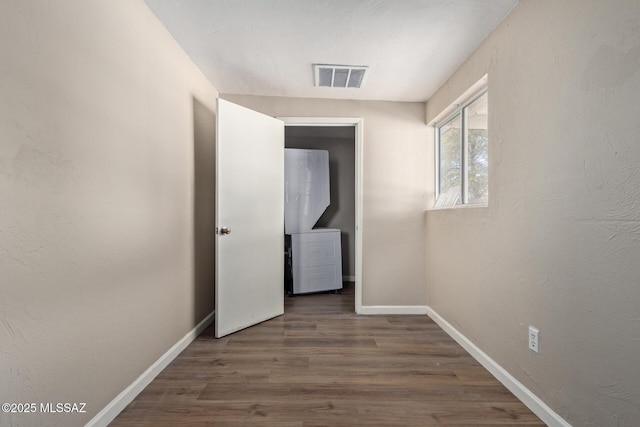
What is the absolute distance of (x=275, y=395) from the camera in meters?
1.63

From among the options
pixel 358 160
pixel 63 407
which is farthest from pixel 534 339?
pixel 63 407

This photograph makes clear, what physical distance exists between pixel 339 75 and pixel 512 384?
240 centimetres

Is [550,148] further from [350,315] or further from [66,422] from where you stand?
[66,422]

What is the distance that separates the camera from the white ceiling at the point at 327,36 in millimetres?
1689

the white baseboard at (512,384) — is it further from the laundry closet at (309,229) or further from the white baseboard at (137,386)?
the white baseboard at (137,386)

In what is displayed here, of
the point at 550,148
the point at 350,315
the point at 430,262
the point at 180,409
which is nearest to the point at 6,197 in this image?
the point at 180,409

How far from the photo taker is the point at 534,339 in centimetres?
151

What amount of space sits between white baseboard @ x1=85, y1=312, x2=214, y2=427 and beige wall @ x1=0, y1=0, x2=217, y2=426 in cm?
3

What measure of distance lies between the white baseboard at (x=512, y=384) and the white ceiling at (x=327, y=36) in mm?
2058

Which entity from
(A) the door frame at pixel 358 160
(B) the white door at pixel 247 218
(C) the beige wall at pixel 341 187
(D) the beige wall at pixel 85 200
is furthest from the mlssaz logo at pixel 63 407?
(C) the beige wall at pixel 341 187

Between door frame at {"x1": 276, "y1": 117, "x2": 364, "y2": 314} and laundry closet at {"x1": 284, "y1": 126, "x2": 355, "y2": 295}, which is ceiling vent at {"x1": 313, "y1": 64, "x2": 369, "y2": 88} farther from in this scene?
laundry closet at {"x1": 284, "y1": 126, "x2": 355, "y2": 295}

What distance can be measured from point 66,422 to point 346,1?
2.32 meters

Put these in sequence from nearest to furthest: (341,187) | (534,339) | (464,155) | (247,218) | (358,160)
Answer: (534,339) → (464,155) → (247,218) → (358,160) → (341,187)

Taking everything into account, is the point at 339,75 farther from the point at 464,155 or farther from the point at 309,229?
the point at 309,229
